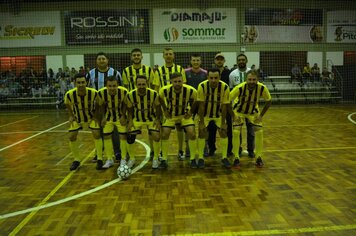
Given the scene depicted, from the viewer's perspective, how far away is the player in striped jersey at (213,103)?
543cm

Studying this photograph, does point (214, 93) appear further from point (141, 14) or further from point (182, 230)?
point (141, 14)

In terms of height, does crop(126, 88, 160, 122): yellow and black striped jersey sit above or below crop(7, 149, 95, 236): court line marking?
above

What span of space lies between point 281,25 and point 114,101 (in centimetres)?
1543

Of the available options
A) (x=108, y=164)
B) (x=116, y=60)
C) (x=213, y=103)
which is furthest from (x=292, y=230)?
(x=116, y=60)

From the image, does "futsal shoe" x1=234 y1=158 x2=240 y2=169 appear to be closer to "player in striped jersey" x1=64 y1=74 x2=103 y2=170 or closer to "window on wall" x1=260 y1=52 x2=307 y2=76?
"player in striped jersey" x1=64 y1=74 x2=103 y2=170

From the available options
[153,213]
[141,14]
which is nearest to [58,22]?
[141,14]

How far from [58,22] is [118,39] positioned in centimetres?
339

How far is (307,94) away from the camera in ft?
57.5

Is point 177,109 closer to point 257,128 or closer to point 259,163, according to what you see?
point 257,128

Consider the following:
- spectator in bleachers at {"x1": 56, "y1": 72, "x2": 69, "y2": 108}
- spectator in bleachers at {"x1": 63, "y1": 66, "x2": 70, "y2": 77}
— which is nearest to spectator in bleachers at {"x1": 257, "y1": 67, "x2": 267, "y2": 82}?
spectator in bleachers at {"x1": 56, "y1": 72, "x2": 69, "y2": 108}

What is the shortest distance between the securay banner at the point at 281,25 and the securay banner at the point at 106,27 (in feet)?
18.7

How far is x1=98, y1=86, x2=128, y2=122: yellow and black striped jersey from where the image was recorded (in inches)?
217

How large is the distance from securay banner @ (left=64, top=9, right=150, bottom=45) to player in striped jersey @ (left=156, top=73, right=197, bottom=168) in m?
13.6

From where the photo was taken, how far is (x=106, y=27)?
18172mm
